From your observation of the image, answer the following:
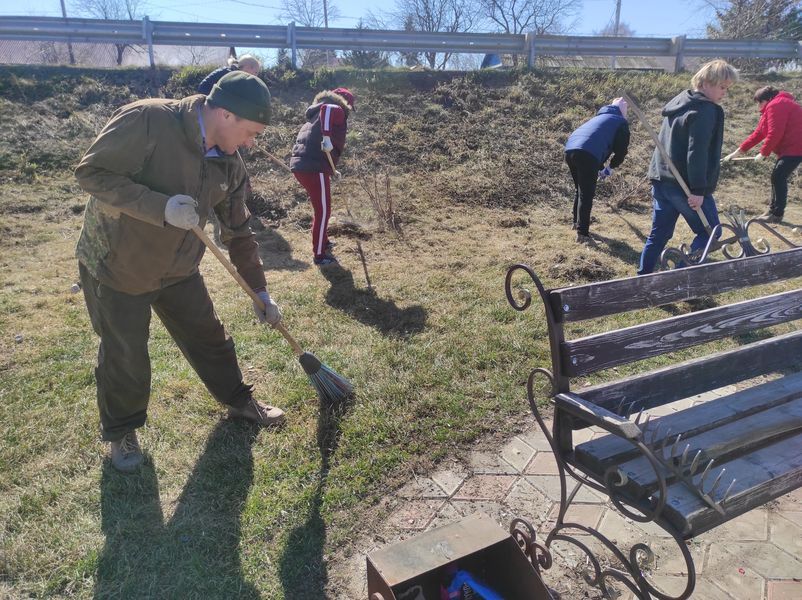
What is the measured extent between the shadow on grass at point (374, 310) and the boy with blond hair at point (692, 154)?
2.14m

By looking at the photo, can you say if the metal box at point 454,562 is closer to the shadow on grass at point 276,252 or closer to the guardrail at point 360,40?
the shadow on grass at point 276,252

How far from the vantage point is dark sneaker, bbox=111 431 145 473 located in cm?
293

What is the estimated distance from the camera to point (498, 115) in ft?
35.6

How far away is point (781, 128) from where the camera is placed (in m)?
7.46

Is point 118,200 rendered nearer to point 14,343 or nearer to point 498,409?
point 498,409

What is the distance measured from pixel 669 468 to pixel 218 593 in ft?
5.78

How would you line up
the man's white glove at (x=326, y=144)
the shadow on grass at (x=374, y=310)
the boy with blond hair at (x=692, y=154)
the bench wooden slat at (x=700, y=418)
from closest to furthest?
the bench wooden slat at (x=700, y=418) < the boy with blond hair at (x=692, y=154) < the shadow on grass at (x=374, y=310) < the man's white glove at (x=326, y=144)

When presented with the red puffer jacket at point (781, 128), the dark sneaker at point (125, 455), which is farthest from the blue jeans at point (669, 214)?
the dark sneaker at point (125, 455)

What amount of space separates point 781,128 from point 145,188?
8116mm

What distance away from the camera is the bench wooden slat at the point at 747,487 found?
1736 mm

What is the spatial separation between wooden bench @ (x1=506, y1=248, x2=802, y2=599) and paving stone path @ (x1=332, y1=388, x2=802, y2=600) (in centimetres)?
14

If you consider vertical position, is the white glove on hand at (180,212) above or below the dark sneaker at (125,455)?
above

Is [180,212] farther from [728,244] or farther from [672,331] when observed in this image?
[728,244]

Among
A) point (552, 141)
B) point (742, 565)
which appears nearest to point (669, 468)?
point (742, 565)
